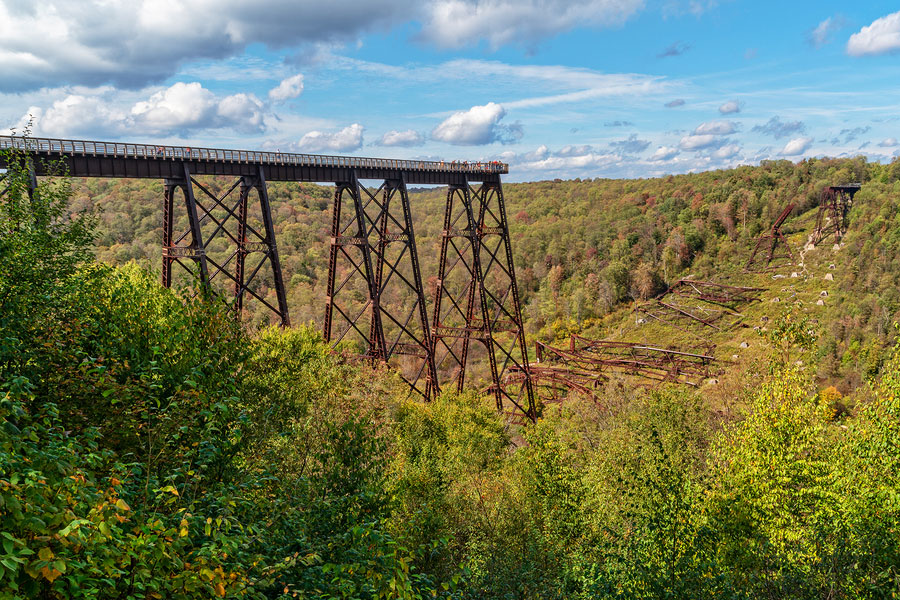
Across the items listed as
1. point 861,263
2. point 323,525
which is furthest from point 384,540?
point 861,263

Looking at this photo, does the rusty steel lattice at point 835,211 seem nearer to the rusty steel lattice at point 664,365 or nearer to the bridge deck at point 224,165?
the rusty steel lattice at point 664,365

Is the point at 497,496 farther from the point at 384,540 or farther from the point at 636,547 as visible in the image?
the point at 384,540

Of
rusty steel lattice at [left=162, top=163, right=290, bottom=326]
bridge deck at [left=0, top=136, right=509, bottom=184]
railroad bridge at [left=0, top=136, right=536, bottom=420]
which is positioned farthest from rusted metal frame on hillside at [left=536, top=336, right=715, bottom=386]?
rusty steel lattice at [left=162, top=163, right=290, bottom=326]

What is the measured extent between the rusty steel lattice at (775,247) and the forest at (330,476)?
57589mm

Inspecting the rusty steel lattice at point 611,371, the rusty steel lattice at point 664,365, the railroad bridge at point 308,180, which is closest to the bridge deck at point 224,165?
the railroad bridge at point 308,180

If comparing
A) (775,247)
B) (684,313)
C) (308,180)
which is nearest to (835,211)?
(775,247)

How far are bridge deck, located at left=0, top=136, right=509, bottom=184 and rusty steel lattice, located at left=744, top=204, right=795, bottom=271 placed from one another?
200 ft

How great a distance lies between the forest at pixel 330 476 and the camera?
4.73 metres

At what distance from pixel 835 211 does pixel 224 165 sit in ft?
253

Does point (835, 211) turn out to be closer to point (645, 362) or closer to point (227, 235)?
point (645, 362)

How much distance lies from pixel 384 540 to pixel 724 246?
292 ft

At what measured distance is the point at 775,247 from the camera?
7769cm

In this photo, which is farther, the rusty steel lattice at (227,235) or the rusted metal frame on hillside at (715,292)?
the rusted metal frame on hillside at (715,292)

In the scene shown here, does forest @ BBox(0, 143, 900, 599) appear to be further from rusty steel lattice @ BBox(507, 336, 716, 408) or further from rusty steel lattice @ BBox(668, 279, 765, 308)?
rusty steel lattice @ BBox(668, 279, 765, 308)
